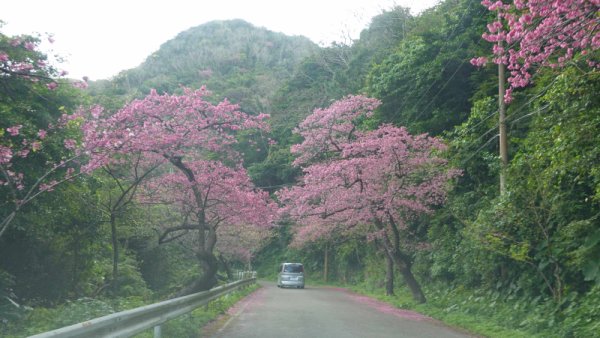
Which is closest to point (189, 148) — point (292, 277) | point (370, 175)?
point (370, 175)

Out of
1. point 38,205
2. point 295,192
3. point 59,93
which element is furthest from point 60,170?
point 295,192

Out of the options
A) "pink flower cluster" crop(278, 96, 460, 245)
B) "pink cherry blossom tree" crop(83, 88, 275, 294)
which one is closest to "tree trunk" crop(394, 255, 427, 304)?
"pink flower cluster" crop(278, 96, 460, 245)

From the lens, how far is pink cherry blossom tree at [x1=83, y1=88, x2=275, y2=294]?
12.3 meters

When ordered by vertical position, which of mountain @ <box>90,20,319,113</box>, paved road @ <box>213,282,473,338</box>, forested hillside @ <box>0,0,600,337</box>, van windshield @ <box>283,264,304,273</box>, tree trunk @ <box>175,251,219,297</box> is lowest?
paved road @ <box>213,282,473,338</box>

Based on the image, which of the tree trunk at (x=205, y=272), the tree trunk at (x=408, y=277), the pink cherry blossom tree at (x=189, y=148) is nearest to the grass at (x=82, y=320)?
the tree trunk at (x=205, y=272)

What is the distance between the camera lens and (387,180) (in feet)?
73.2

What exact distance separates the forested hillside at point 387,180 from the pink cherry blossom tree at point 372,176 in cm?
9

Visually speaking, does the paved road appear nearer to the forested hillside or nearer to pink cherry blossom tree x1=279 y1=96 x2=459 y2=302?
the forested hillside

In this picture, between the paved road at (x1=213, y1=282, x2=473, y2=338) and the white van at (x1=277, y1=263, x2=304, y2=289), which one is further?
the white van at (x1=277, y1=263, x2=304, y2=289)

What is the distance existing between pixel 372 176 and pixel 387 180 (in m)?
0.77

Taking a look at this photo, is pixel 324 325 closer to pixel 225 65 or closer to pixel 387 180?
pixel 387 180

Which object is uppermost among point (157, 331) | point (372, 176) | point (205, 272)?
point (372, 176)

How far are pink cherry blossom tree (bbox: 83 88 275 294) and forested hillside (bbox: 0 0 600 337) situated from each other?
0.19 feet

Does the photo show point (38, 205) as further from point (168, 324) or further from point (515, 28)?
point (515, 28)
